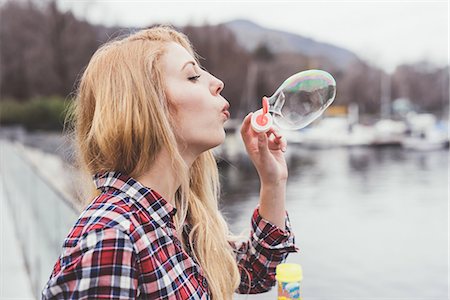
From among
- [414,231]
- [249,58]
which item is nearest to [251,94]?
[249,58]

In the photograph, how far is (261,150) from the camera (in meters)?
1.53

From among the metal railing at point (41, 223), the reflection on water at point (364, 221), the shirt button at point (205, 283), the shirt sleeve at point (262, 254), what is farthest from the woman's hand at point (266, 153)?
the metal railing at point (41, 223)

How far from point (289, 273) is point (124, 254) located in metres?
0.48

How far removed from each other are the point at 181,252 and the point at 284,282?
293mm

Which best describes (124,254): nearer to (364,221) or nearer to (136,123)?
(136,123)

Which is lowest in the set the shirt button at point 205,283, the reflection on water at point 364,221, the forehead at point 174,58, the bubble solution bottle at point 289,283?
the reflection on water at point 364,221

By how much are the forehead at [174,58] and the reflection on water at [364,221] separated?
3.45ft

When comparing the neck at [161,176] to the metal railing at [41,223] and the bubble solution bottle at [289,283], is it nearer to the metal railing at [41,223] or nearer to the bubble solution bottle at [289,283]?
the bubble solution bottle at [289,283]

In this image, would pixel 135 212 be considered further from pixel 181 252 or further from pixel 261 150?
pixel 261 150

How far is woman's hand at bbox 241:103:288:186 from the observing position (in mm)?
1535

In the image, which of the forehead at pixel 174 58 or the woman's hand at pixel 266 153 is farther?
the woman's hand at pixel 266 153

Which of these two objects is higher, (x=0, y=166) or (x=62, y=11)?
(x=62, y=11)

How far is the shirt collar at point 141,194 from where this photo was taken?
1.21m

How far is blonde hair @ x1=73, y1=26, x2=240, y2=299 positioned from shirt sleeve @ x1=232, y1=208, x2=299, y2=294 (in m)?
0.12
